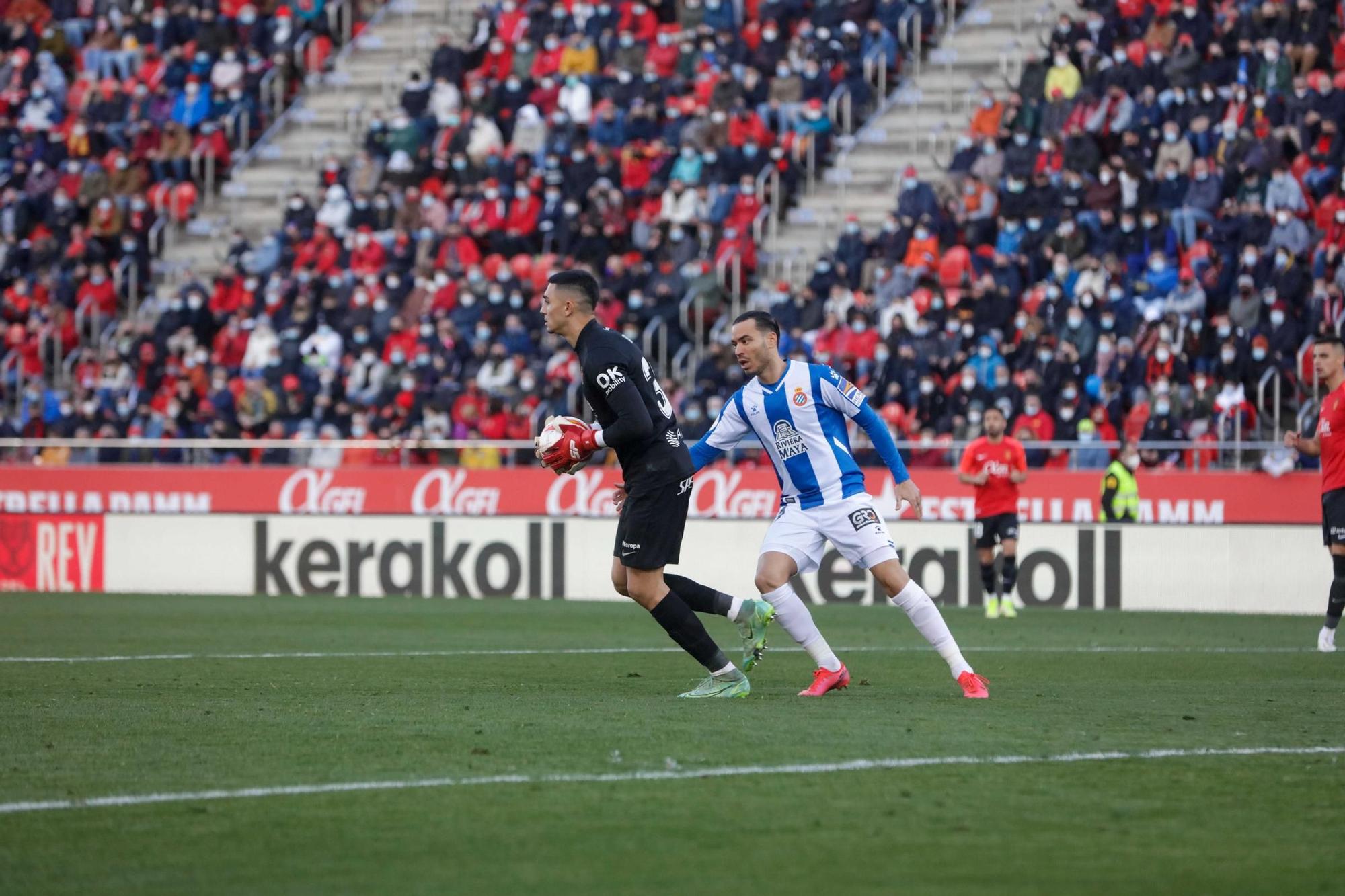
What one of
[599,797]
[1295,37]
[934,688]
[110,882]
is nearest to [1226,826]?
[599,797]

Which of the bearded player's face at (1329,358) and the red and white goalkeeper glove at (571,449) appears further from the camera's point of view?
the bearded player's face at (1329,358)

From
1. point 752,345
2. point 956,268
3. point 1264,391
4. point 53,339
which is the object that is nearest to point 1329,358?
point 752,345

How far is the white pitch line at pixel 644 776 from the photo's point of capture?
711 cm

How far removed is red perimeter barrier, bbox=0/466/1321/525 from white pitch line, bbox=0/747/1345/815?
15207 millimetres

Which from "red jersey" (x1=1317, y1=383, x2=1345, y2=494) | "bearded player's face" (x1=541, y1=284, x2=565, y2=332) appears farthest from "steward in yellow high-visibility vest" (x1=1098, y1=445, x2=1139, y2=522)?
"bearded player's face" (x1=541, y1=284, x2=565, y2=332)

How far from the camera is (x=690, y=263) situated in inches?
1192

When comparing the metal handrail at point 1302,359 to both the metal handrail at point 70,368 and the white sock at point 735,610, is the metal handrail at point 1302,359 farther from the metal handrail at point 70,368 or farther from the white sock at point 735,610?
the metal handrail at point 70,368

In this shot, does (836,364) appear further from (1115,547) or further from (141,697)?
(141,697)

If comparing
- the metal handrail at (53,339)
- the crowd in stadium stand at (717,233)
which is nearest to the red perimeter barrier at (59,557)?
the crowd in stadium stand at (717,233)

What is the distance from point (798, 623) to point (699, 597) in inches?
23.4

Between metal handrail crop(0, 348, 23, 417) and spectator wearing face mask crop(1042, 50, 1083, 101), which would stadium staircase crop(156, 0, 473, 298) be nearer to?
metal handrail crop(0, 348, 23, 417)

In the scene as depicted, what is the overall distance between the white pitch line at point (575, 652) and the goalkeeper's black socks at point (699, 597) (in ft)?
11.9

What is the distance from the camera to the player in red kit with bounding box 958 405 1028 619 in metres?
21.1

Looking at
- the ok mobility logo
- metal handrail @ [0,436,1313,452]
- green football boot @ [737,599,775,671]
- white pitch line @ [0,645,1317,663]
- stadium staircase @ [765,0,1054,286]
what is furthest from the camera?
stadium staircase @ [765,0,1054,286]
